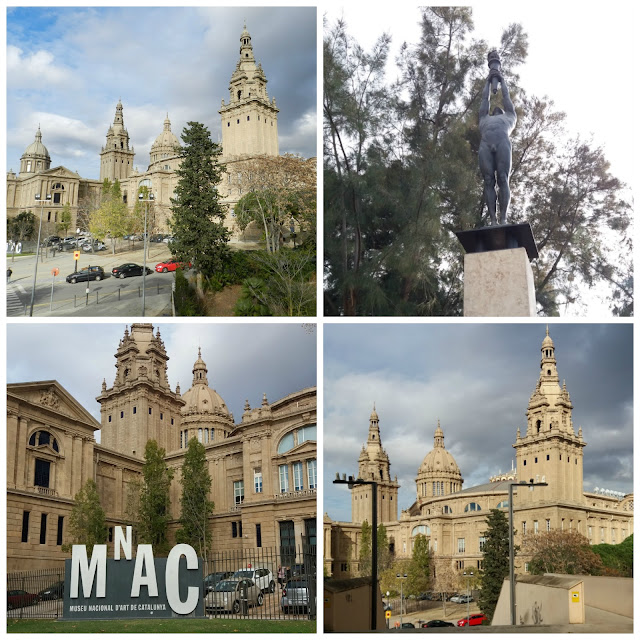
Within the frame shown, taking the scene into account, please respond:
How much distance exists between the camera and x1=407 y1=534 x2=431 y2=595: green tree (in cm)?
1350

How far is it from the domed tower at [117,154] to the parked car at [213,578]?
7.79 meters

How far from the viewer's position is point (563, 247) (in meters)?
16.0

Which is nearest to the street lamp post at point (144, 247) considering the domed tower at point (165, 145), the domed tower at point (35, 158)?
the domed tower at point (165, 145)

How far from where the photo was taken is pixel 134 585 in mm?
12680

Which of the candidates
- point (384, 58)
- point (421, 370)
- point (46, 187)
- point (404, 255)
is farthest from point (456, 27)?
point (46, 187)

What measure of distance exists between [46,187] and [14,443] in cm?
477

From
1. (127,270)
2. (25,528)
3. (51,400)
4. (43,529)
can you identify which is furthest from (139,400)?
(25,528)

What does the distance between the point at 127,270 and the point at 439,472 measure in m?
6.92

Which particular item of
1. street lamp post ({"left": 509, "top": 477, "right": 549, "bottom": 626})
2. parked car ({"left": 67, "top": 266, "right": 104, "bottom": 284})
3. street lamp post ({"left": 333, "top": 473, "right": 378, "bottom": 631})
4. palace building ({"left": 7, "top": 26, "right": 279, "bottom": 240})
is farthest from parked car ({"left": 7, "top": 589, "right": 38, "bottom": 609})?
street lamp post ({"left": 509, "top": 477, "right": 549, "bottom": 626})

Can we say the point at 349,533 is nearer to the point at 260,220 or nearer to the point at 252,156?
the point at 260,220

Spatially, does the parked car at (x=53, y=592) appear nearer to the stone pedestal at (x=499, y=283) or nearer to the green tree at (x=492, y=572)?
the green tree at (x=492, y=572)

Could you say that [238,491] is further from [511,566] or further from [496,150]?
[496,150]

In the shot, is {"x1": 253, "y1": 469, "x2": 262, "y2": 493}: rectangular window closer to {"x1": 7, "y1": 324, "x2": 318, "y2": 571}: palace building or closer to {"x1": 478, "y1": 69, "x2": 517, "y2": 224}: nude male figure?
{"x1": 7, "y1": 324, "x2": 318, "y2": 571}: palace building

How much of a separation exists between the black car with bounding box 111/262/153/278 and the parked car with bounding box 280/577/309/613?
6.25 m
